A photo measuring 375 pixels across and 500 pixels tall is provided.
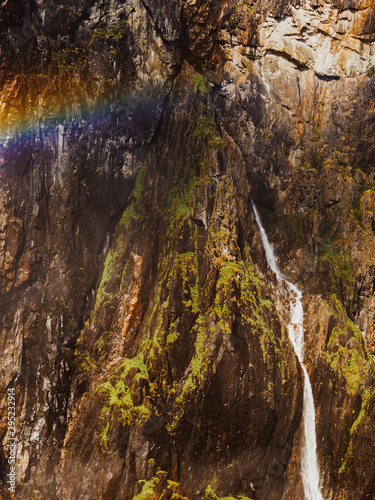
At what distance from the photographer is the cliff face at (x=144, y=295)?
10.0 meters

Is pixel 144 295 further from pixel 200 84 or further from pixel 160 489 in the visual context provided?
pixel 200 84

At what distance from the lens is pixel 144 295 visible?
37.6 feet

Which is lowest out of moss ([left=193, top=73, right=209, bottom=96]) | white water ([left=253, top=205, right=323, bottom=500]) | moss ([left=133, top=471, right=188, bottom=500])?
moss ([left=133, top=471, right=188, bottom=500])

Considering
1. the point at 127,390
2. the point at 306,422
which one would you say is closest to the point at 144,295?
the point at 127,390

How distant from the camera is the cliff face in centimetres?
1002

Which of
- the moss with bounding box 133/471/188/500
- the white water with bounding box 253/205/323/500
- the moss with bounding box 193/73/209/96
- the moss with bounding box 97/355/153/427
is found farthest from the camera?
the moss with bounding box 193/73/209/96

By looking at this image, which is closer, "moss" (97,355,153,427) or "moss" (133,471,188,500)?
"moss" (133,471,188,500)

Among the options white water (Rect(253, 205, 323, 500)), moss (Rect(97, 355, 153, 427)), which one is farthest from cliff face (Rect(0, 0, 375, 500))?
white water (Rect(253, 205, 323, 500))

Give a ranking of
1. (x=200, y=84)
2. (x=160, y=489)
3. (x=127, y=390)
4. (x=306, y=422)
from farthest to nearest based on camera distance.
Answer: (x=200, y=84)
(x=306, y=422)
(x=127, y=390)
(x=160, y=489)

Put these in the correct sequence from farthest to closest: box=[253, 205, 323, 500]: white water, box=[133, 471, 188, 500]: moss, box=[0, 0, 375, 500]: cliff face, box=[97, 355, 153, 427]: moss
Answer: box=[253, 205, 323, 500]: white water < box=[97, 355, 153, 427]: moss < box=[0, 0, 375, 500]: cliff face < box=[133, 471, 188, 500]: moss

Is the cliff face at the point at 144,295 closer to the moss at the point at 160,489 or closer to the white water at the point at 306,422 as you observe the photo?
the moss at the point at 160,489

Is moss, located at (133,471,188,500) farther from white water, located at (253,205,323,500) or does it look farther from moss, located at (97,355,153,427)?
white water, located at (253,205,323,500)

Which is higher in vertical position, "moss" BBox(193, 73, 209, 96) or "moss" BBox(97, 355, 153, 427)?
"moss" BBox(193, 73, 209, 96)

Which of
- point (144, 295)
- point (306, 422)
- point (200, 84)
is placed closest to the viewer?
point (144, 295)
